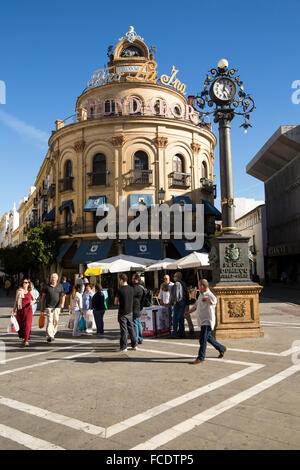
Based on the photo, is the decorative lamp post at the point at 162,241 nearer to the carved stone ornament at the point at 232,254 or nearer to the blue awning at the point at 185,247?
the blue awning at the point at 185,247

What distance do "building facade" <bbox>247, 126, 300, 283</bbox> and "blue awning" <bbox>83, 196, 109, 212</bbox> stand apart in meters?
21.9

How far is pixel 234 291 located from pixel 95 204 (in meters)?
19.5

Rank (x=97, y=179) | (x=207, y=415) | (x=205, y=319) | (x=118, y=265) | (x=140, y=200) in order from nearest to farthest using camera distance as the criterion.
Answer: (x=207, y=415), (x=205, y=319), (x=118, y=265), (x=140, y=200), (x=97, y=179)

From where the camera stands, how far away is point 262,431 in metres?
4.38

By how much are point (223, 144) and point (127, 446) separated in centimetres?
900

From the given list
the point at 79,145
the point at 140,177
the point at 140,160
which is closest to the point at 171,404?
the point at 140,177

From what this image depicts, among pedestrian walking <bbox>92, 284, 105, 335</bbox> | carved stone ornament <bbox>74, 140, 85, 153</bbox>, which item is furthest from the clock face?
carved stone ornament <bbox>74, 140, 85, 153</bbox>

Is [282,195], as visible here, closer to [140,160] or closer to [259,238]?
[259,238]

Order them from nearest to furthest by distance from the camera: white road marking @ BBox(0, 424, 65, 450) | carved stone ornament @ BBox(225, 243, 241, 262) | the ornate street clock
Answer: white road marking @ BBox(0, 424, 65, 450) < carved stone ornament @ BBox(225, 243, 241, 262) < the ornate street clock

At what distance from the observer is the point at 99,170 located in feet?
96.8

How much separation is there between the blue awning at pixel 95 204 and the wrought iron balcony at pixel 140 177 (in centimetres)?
245

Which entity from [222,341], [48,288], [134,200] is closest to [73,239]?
[134,200]

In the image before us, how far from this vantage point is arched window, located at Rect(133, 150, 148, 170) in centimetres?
2895

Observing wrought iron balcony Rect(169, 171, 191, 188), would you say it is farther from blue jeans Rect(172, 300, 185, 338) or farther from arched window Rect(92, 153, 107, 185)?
blue jeans Rect(172, 300, 185, 338)
